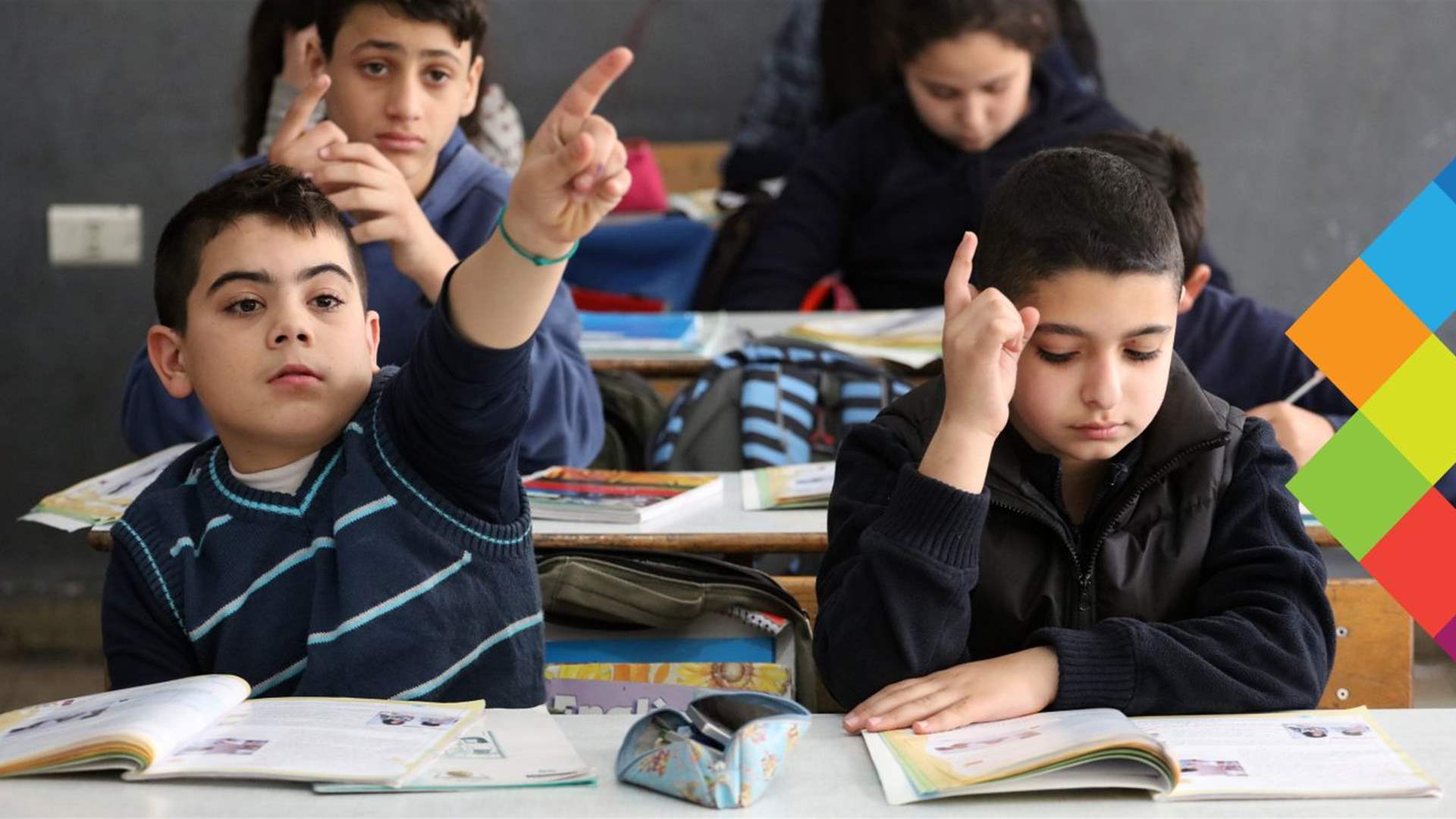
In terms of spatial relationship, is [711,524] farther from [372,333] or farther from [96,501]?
[96,501]

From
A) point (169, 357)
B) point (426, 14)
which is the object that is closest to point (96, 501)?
point (169, 357)

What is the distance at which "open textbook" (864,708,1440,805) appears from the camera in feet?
3.80

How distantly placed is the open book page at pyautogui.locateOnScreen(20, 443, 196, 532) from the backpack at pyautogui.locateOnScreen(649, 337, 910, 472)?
2.64ft

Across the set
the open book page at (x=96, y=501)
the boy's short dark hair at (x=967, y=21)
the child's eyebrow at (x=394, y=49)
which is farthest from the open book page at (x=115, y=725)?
the boy's short dark hair at (x=967, y=21)

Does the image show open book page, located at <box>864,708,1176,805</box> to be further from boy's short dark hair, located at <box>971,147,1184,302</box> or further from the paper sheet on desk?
the paper sheet on desk

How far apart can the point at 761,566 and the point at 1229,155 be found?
262cm

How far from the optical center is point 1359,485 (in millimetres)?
1300

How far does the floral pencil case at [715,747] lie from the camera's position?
1.14 meters

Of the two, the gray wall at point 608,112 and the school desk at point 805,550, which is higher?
the gray wall at point 608,112

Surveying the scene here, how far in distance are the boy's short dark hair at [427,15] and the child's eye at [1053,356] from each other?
117 centimetres

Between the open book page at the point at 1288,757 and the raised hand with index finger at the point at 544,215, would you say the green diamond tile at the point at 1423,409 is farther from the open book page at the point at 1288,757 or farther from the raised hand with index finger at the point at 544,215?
the raised hand with index finger at the point at 544,215

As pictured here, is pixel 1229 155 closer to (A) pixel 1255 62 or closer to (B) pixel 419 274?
(A) pixel 1255 62

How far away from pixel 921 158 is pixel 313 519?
240 cm

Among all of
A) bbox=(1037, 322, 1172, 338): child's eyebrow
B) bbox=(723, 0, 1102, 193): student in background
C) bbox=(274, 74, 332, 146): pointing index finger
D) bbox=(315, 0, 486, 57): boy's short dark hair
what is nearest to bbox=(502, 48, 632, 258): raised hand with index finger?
bbox=(1037, 322, 1172, 338): child's eyebrow
